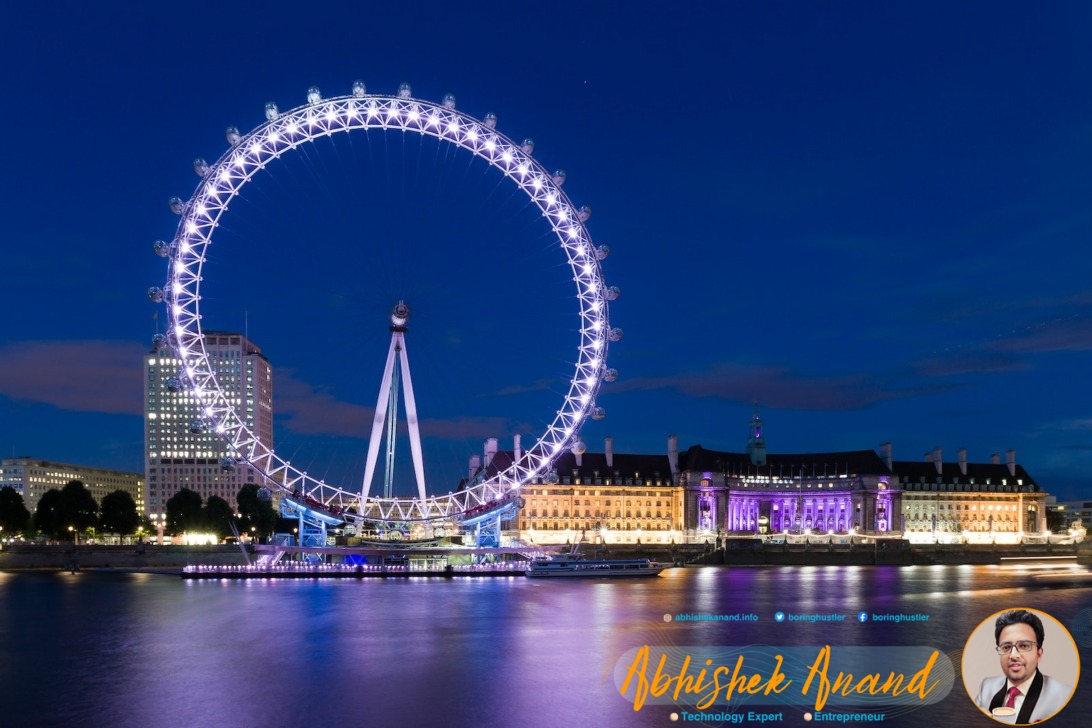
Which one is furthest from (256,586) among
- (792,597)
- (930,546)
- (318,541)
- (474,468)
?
(930,546)

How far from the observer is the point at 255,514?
347 feet

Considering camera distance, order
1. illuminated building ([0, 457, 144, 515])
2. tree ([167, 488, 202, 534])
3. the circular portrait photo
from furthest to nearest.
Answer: illuminated building ([0, 457, 144, 515])
tree ([167, 488, 202, 534])
the circular portrait photo

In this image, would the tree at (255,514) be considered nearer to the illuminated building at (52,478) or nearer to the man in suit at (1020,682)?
the illuminated building at (52,478)

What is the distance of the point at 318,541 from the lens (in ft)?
244

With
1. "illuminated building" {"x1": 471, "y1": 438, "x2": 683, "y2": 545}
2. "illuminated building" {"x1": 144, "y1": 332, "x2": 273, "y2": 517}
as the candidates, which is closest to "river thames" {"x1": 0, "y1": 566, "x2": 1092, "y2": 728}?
"illuminated building" {"x1": 471, "y1": 438, "x2": 683, "y2": 545}

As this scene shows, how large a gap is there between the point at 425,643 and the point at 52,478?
15448 cm

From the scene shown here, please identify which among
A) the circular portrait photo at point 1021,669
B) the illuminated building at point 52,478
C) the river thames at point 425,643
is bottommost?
the river thames at point 425,643

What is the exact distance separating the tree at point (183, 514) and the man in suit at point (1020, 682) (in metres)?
85.1

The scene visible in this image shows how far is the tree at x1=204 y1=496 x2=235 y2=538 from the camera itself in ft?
323

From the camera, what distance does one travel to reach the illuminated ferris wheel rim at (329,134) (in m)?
48.9

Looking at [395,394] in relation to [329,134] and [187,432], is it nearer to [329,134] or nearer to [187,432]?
[329,134]

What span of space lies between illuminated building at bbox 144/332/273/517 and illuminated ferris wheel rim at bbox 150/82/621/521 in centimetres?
11183

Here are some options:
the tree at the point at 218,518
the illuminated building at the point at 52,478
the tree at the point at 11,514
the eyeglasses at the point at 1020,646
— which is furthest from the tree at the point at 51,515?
the eyeglasses at the point at 1020,646

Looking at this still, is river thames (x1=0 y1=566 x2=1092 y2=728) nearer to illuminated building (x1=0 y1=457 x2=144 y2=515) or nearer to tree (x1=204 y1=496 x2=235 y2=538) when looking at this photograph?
tree (x1=204 y1=496 x2=235 y2=538)
